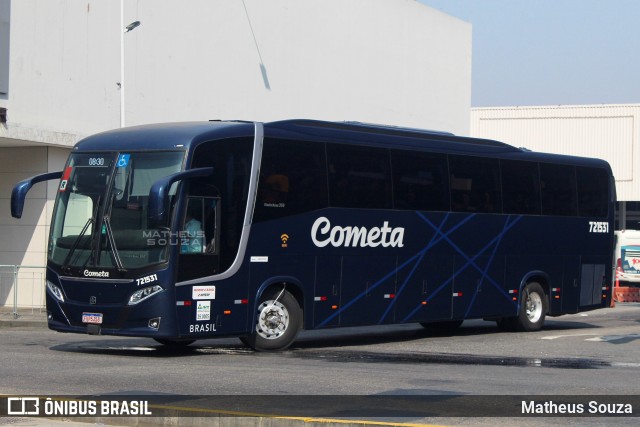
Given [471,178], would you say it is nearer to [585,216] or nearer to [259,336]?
[585,216]

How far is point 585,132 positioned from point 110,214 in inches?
2256

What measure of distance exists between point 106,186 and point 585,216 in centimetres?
1177

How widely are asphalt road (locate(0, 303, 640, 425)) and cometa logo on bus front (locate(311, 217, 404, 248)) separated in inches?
70.1

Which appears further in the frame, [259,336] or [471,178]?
[471,178]

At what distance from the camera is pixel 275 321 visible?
709 inches

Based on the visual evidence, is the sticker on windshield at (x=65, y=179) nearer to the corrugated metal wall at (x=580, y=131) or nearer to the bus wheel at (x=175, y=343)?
the bus wheel at (x=175, y=343)

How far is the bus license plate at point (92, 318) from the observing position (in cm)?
1652

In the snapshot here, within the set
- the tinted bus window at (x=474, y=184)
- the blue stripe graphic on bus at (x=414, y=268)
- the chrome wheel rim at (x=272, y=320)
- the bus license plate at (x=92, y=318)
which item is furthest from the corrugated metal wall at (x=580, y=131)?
the bus license plate at (x=92, y=318)

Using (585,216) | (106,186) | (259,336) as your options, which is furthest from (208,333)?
(585,216)

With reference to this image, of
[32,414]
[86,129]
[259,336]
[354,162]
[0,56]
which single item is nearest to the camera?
[32,414]

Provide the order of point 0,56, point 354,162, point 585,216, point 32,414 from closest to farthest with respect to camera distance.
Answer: point 32,414
point 354,162
point 585,216
point 0,56

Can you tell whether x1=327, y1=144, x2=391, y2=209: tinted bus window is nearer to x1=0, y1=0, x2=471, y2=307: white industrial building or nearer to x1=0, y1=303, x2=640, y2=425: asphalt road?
x1=0, y1=303, x2=640, y2=425: asphalt road

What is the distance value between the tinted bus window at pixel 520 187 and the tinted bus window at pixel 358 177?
366 centimetres

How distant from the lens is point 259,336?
17.8m
